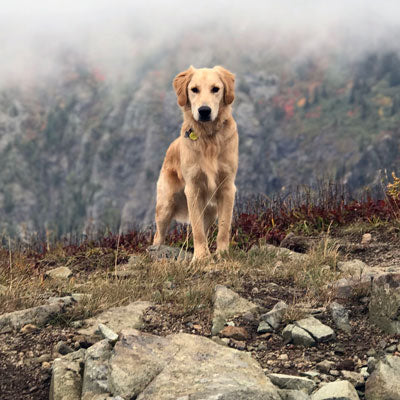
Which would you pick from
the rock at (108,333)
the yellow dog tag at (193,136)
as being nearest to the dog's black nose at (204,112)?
Result: the yellow dog tag at (193,136)

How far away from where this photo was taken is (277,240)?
7.20 metres

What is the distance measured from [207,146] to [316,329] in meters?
3.22

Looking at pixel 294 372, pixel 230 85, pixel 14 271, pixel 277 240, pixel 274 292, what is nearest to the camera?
pixel 294 372

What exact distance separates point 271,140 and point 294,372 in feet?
618

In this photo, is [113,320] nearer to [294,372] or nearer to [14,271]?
[294,372]

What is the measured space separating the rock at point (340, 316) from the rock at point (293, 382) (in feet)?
2.62

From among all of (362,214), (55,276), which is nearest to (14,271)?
(55,276)

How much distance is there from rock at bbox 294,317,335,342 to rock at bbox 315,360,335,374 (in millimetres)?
269

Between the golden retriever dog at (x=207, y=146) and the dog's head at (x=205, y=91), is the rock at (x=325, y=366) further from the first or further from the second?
the dog's head at (x=205, y=91)

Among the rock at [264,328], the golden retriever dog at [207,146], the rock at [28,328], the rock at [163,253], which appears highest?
the golden retriever dog at [207,146]

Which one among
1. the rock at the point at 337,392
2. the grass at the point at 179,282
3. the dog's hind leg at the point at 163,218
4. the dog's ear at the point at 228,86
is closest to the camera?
the rock at the point at 337,392

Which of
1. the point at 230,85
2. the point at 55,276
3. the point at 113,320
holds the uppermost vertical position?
the point at 230,85

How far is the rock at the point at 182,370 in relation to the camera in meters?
2.75

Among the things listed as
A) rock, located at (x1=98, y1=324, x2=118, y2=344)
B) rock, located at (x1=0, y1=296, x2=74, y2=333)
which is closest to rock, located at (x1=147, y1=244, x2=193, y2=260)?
rock, located at (x1=0, y1=296, x2=74, y2=333)
